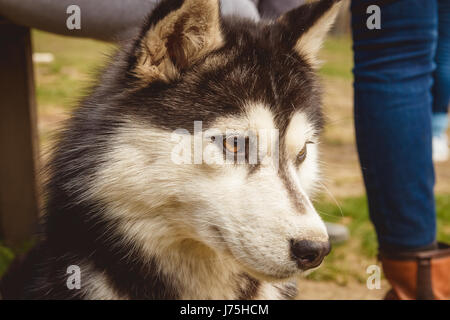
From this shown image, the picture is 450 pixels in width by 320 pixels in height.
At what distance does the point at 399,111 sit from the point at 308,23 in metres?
0.61

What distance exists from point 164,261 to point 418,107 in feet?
4.12

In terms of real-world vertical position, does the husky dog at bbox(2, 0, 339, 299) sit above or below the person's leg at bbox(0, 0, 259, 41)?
below

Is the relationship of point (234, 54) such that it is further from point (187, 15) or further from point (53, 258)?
point (53, 258)

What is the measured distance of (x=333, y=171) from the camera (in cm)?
526

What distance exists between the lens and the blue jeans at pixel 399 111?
2354 millimetres

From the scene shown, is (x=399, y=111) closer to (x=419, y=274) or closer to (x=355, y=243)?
(x=419, y=274)

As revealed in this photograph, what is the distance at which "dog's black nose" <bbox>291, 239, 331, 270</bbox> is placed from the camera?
1687 mm

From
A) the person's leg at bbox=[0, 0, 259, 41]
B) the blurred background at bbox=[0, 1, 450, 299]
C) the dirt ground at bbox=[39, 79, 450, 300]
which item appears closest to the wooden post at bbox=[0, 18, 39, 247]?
the blurred background at bbox=[0, 1, 450, 299]

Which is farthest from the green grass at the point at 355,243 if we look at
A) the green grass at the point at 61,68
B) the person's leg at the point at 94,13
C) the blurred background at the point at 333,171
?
the green grass at the point at 61,68

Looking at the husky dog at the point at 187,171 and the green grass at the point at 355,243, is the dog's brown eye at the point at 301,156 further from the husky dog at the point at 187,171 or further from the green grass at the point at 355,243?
the green grass at the point at 355,243

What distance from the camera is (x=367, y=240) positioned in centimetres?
368

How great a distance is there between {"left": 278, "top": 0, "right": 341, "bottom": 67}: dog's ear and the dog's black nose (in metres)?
0.80

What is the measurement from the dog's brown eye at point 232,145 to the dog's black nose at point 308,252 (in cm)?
35

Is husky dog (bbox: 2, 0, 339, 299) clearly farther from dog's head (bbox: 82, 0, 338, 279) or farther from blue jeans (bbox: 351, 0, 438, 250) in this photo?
blue jeans (bbox: 351, 0, 438, 250)
